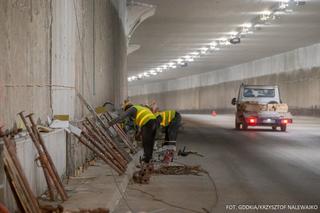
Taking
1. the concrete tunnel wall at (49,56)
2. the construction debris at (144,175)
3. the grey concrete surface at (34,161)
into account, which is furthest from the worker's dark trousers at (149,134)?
the grey concrete surface at (34,161)

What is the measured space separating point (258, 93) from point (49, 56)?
22.8 meters

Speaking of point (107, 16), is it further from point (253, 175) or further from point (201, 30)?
point (201, 30)

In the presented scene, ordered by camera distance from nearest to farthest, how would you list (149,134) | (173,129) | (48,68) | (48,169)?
(48,169) < (48,68) < (149,134) < (173,129)

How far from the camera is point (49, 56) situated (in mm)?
11133

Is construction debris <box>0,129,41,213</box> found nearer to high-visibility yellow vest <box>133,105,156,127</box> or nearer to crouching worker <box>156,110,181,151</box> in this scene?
high-visibility yellow vest <box>133,105,156,127</box>

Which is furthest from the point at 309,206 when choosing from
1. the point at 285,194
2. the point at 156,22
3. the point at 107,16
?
the point at 156,22

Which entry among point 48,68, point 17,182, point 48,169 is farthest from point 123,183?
point 17,182

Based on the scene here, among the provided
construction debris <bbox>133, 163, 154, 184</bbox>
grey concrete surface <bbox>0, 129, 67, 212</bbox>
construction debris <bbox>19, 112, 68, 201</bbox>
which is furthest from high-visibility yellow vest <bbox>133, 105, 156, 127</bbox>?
construction debris <bbox>19, 112, 68, 201</bbox>

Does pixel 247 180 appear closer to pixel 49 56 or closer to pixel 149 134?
pixel 149 134

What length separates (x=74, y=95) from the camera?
1312 cm

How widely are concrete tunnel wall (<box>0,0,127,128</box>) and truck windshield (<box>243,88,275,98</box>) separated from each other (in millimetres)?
15095

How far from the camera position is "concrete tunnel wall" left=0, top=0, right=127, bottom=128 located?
845 centimetres

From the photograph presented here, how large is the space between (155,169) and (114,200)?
4.42 meters

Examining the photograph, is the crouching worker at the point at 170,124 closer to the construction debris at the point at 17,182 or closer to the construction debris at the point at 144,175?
the construction debris at the point at 144,175
